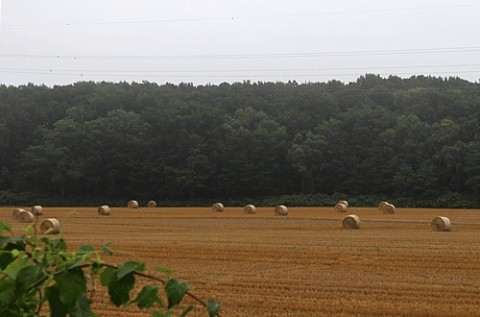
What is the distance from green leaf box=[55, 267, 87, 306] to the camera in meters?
1.84

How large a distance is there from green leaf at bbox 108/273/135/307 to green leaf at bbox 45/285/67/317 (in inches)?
4.9

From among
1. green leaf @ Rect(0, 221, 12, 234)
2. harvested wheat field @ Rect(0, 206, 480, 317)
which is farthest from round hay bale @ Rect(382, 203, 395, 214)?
green leaf @ Rect(0, 221, 12, 234)

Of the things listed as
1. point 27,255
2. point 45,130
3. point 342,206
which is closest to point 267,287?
point 27,255

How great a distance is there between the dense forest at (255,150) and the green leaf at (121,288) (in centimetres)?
6101

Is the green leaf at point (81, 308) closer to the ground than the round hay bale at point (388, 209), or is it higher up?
higher up

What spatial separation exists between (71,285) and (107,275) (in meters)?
0.10

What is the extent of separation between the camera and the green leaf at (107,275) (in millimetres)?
1894

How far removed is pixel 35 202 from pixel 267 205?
20.4m

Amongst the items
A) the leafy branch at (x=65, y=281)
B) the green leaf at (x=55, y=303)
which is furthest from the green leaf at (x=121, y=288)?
the green leaf at (x=55, y=303)

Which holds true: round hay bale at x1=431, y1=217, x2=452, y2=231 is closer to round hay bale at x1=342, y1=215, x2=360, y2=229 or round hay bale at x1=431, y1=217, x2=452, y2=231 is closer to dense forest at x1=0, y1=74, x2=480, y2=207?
round hay bale at x1=342, y1=215, x2=360, y2=229

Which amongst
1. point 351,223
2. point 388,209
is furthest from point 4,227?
point 388,209

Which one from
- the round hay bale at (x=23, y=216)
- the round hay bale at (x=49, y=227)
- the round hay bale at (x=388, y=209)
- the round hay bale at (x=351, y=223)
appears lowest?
the round hay bale at (x=23, y=216)

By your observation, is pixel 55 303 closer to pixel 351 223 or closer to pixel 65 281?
pixel 65 281

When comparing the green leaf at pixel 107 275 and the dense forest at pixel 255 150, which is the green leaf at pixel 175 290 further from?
the dense forest at pixel 255 150
